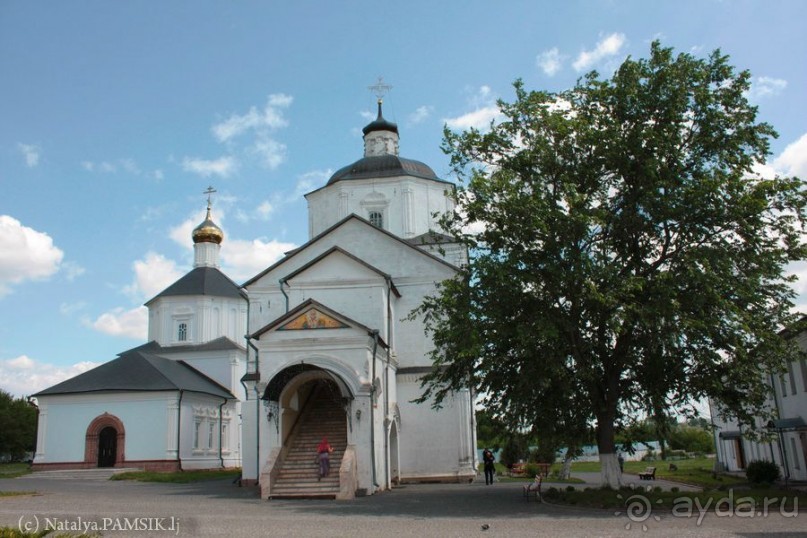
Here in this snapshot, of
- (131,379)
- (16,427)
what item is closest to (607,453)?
(131,379)

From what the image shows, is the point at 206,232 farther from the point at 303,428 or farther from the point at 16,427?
the point at 16,427

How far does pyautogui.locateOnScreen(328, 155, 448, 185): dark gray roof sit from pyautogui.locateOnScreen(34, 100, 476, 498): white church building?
11 centimetres

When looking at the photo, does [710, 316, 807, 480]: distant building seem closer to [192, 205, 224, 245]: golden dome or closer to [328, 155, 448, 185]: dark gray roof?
[328, 155, 448, 185]: dark gray roof

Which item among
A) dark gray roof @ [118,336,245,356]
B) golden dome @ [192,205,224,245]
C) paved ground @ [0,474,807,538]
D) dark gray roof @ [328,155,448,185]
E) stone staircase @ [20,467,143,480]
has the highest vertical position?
golden dome @ [192,205,224,245]

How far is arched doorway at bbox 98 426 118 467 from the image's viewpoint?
111 feet

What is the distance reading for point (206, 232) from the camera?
46.4m

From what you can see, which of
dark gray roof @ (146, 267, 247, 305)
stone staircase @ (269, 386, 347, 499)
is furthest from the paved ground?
dark gray roof @ (146, 267, 247, 305)

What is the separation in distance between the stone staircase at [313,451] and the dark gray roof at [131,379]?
13.7 metres

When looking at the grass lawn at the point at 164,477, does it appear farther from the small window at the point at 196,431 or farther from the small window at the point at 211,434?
the small window at the point at 211,434

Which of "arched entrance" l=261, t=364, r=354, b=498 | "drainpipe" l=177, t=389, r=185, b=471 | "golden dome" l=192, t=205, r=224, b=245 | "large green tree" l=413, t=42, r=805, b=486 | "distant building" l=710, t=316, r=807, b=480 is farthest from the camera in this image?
"golden dome" l=192, t=205, r=224, b=245

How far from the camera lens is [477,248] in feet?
58.4

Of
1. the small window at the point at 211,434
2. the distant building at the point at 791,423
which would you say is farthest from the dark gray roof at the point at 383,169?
the distant building at the point at 791,423

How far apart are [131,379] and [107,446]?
3.40m

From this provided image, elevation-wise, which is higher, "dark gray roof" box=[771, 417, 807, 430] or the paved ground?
"dark gray roof" box=[771, 417, 807, 430]
